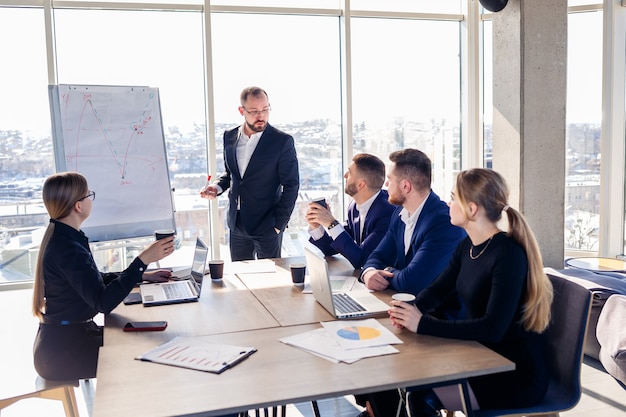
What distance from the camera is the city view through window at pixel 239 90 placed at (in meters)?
5.20

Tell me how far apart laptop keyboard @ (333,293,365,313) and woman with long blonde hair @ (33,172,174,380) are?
0.81m

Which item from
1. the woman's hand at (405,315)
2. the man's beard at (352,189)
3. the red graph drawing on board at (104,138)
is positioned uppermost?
the red graph drawing on board at (104,138)

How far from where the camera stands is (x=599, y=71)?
5.87m

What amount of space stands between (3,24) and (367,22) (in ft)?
10.6

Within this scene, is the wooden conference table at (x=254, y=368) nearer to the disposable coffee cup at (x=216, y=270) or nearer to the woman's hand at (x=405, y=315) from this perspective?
the woman's hand at (x=405, y=315)

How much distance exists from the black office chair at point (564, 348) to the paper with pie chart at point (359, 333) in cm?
43

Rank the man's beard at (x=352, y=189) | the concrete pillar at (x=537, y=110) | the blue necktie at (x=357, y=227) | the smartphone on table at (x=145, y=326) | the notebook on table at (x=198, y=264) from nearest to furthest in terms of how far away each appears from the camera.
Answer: the smartphone on table at (x=145, y=326), the notebook on table at (x=198, y=264), the man's beard at (x=352, y=189), the blue necktie at (x=357, y=227), the concrete pillar at (x=537, y=110)

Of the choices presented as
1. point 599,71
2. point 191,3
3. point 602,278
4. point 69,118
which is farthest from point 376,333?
point 599,71

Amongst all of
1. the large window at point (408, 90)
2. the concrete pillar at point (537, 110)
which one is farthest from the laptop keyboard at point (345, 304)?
the large window at point (408, 90)

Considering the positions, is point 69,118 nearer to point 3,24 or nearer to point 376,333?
point 3,24

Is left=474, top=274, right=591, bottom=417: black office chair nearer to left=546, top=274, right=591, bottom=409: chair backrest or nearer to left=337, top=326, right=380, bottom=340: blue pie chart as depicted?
left=546, top=274, right=591, bottom=409: chair backrest

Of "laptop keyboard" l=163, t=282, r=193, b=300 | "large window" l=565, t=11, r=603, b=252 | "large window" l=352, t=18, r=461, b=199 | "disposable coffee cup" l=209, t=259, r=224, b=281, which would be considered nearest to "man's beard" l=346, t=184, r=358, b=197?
"disposable coffee cup" l=209, t=259, r=224, b=281

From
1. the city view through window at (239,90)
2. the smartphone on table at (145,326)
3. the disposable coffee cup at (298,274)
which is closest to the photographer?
the smartphone on table at (145,326)

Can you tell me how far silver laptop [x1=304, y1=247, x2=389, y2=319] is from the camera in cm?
231
